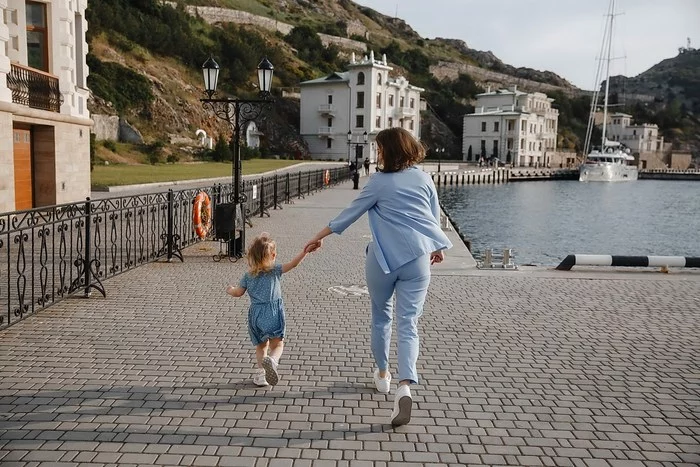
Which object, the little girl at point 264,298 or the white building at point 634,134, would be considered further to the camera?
the white building at point 634,134

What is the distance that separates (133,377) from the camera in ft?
17.7

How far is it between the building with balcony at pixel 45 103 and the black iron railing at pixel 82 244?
12.5 feet

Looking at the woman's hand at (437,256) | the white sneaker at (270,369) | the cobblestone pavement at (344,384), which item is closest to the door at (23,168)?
the cobblestone pavement at (344,384)

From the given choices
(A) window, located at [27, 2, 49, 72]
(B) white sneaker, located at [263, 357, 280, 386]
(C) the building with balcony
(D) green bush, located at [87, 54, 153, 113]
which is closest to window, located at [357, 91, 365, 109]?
(D) green bush, located at [87, 54, 153, 113]

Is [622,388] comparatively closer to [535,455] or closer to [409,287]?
[535,455]

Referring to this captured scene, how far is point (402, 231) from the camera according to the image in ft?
15.2

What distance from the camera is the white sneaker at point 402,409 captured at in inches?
173

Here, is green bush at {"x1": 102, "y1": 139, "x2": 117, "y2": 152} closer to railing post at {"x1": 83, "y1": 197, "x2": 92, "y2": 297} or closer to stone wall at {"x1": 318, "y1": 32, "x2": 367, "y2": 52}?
railing post at {"x1": 83, "y1": 197, "x2": 92, "y2": 297}

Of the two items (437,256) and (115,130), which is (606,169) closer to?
(115,130)

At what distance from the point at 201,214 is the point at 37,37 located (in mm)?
9977

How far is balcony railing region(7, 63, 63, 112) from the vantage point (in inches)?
639

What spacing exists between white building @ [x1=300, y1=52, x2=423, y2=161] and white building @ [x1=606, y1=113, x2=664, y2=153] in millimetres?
63241

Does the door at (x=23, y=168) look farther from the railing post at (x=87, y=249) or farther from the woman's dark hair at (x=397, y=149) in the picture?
the woman's dark hair at (x=397, y=149)

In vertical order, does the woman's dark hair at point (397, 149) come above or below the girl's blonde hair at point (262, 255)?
above
